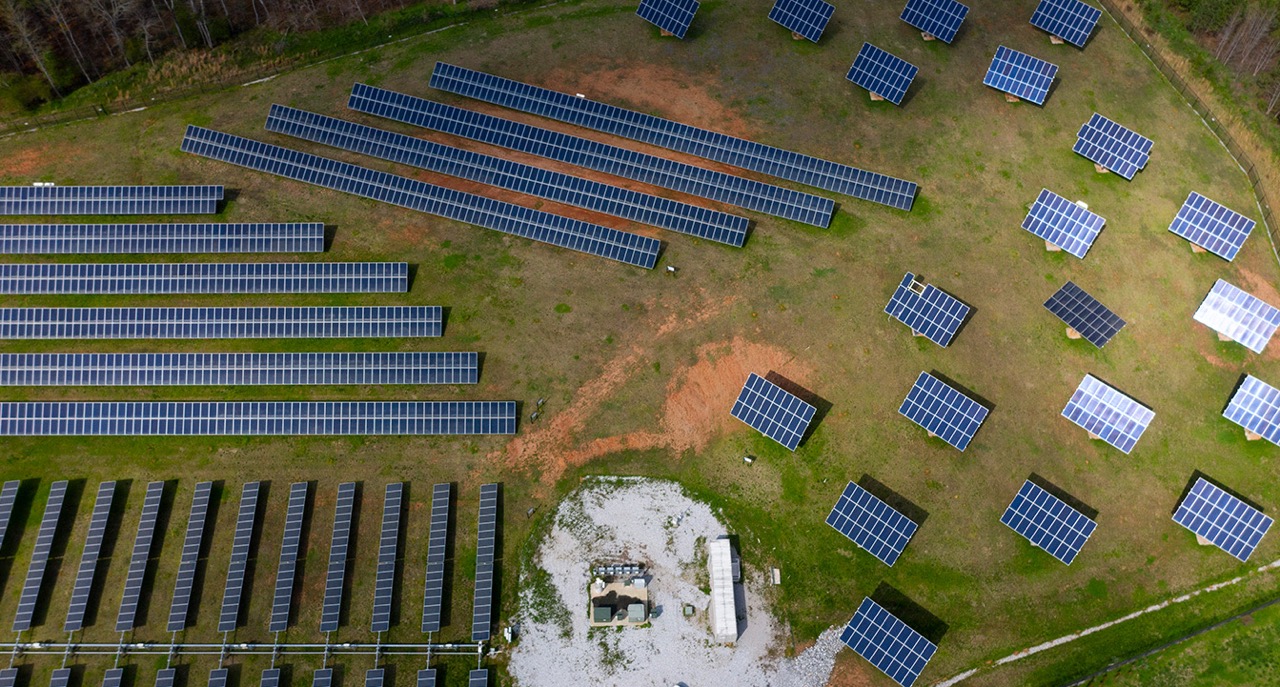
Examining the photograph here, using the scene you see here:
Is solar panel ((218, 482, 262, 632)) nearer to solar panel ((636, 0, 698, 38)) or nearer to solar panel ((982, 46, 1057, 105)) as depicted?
solar panel ((636, 0, 698, 38))

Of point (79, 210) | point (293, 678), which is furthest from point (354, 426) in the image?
point (79, 210)

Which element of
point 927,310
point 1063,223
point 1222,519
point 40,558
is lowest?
point 40,558

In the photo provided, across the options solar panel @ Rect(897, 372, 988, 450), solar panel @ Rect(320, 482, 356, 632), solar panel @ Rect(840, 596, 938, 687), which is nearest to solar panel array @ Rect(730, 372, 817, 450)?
solar panel @ Rect(897, 372, 988, 450)

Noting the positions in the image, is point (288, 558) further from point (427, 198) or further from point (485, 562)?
point (427, 198)

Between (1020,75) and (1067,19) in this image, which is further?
(1067,19)

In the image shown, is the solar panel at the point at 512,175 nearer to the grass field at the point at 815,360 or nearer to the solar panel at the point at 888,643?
the grass field at the point at 815,360

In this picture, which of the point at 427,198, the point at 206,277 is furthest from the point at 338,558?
the point at 427,198

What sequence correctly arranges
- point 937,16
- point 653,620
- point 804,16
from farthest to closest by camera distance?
point 804,16 < point 937,16 < point 653,620
